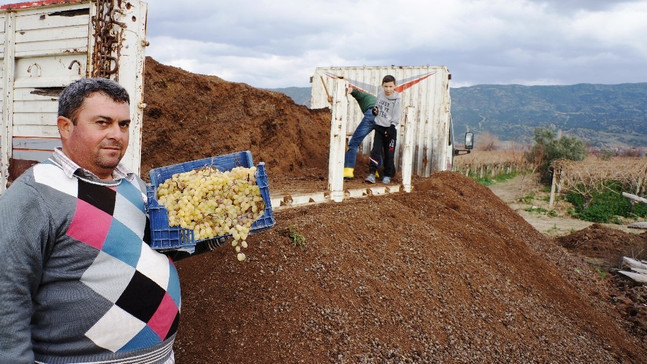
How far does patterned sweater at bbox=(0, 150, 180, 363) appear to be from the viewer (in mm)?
1831

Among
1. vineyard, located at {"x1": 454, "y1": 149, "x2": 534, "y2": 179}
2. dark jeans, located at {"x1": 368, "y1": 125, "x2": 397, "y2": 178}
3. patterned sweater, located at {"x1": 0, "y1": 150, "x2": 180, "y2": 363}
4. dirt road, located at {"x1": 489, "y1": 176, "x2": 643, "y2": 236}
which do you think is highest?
dark jeans, located at {"x1": 368, "y1": 125, "x2": 397, "y2": 178}

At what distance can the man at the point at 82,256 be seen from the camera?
1839mm

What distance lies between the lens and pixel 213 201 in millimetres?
2566

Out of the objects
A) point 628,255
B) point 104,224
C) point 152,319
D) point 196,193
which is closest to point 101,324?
point 152,319

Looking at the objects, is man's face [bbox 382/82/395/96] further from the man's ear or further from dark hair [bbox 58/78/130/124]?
the man's ear

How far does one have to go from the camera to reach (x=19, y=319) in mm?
1849

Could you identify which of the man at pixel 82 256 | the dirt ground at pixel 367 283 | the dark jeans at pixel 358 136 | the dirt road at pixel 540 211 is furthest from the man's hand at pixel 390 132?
the dirt road at pixel 540 211

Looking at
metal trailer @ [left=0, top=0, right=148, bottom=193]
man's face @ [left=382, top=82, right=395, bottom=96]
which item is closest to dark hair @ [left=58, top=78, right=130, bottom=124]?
metal trailer @ [left=0, top=0, right=148, bottom=193]

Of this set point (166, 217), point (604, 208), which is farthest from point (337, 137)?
point (604, 208)

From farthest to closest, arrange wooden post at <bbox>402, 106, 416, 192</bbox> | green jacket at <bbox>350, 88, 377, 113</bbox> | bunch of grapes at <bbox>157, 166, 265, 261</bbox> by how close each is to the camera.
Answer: green jacket at <bbox>350, 88, 377, 113</bbox>, wooden post at <bbox>402, 106, 416, 192</bbox>, bunch of grapes at <bbox>157, 166, 265, 261</bbox>

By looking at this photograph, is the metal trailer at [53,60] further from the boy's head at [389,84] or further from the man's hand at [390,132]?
the man's hand at [390,132]

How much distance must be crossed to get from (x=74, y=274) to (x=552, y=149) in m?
38.6

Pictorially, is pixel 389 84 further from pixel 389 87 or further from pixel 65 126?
pixel 65 126

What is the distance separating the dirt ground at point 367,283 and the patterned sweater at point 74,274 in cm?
135
